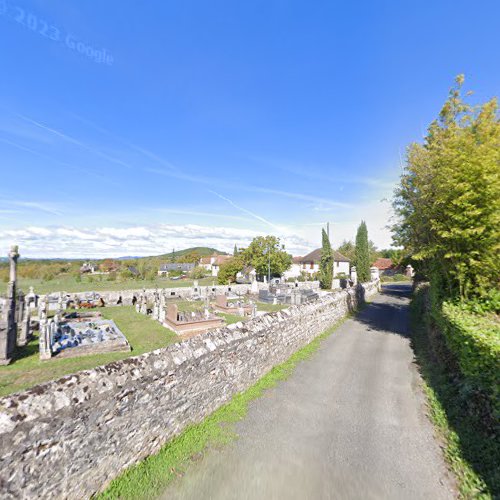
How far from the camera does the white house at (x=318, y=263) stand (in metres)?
62.0

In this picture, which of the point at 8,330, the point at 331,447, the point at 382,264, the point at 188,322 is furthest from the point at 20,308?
the point at 382,264

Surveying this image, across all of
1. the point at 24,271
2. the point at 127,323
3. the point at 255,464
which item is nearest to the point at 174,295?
the point at 127,323

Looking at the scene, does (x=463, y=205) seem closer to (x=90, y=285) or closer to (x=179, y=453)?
(x=179, y=453)

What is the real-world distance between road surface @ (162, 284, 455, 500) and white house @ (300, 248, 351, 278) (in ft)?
171

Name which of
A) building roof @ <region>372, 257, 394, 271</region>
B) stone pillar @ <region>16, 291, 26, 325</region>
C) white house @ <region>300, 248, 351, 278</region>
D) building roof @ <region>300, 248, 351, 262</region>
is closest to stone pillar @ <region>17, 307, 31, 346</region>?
stone pillar @ <region>16, 291, 26, 325</region>

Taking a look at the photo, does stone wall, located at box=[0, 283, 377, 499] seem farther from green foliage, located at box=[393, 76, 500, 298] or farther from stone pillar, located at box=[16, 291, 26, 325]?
stone pillar, located at box=[16, 291, 26, 325]

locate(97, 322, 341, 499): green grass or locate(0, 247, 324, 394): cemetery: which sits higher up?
locate(97, 322, 341, 499): green grass

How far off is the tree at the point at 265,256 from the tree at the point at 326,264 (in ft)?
28.6

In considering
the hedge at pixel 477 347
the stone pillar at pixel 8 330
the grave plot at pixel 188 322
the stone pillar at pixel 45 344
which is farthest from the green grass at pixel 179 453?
the stone pillar at pixel 8 330

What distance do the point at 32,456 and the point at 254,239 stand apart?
158ft

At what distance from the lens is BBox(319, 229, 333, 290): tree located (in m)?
42.3

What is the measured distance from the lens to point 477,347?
19.1ft

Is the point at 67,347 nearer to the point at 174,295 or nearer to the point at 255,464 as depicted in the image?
the point at 255,464

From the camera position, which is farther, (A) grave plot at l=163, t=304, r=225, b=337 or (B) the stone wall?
(A) grave plot at l=163, t=304, r=225, b=337
